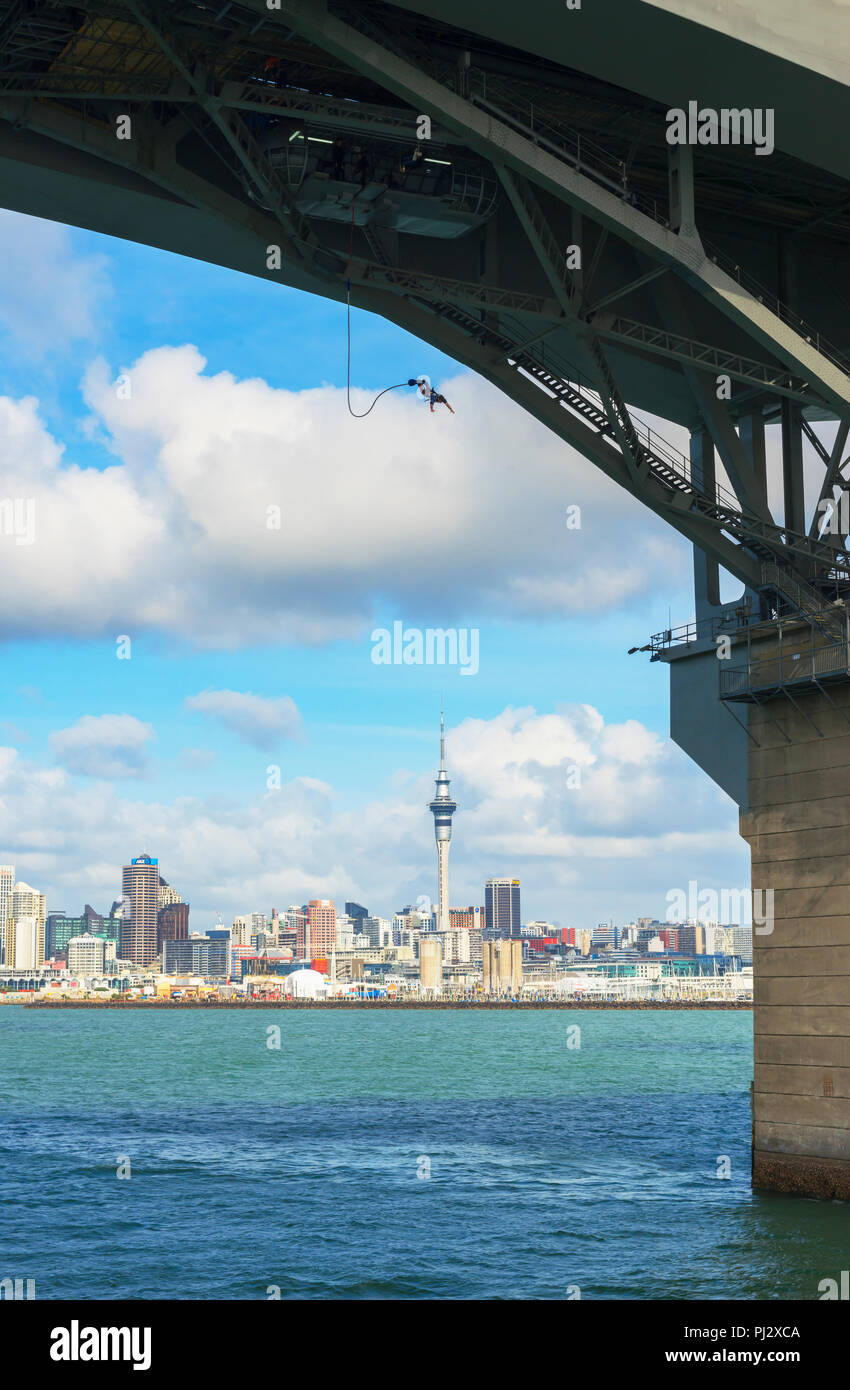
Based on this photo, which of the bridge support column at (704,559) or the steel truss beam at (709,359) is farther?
the bridge support column at (704,559)

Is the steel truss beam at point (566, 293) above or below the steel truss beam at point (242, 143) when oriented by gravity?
below

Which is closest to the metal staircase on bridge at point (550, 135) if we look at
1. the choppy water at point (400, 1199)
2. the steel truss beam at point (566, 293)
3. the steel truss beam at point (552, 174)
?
the steel truss beam at point (552, 174)

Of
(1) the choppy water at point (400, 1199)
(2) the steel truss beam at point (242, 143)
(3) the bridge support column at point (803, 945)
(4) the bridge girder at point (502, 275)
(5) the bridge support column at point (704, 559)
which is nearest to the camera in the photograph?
(2) the steel truss beam at point (242, 143)

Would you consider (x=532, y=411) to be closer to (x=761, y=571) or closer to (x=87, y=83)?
(x=761, y=571)

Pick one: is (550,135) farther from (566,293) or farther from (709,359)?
(709,359)

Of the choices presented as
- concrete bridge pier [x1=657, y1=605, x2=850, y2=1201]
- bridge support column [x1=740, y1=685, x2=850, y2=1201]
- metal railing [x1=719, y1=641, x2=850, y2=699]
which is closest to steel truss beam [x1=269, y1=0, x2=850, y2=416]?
metal railing [x1=719, y1=641, x2=850, y2=699]

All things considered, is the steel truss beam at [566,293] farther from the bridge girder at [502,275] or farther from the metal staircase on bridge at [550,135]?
the metal staircase on bridge at [550,135]

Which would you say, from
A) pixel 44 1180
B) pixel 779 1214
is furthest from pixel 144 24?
pixel 44 1180
